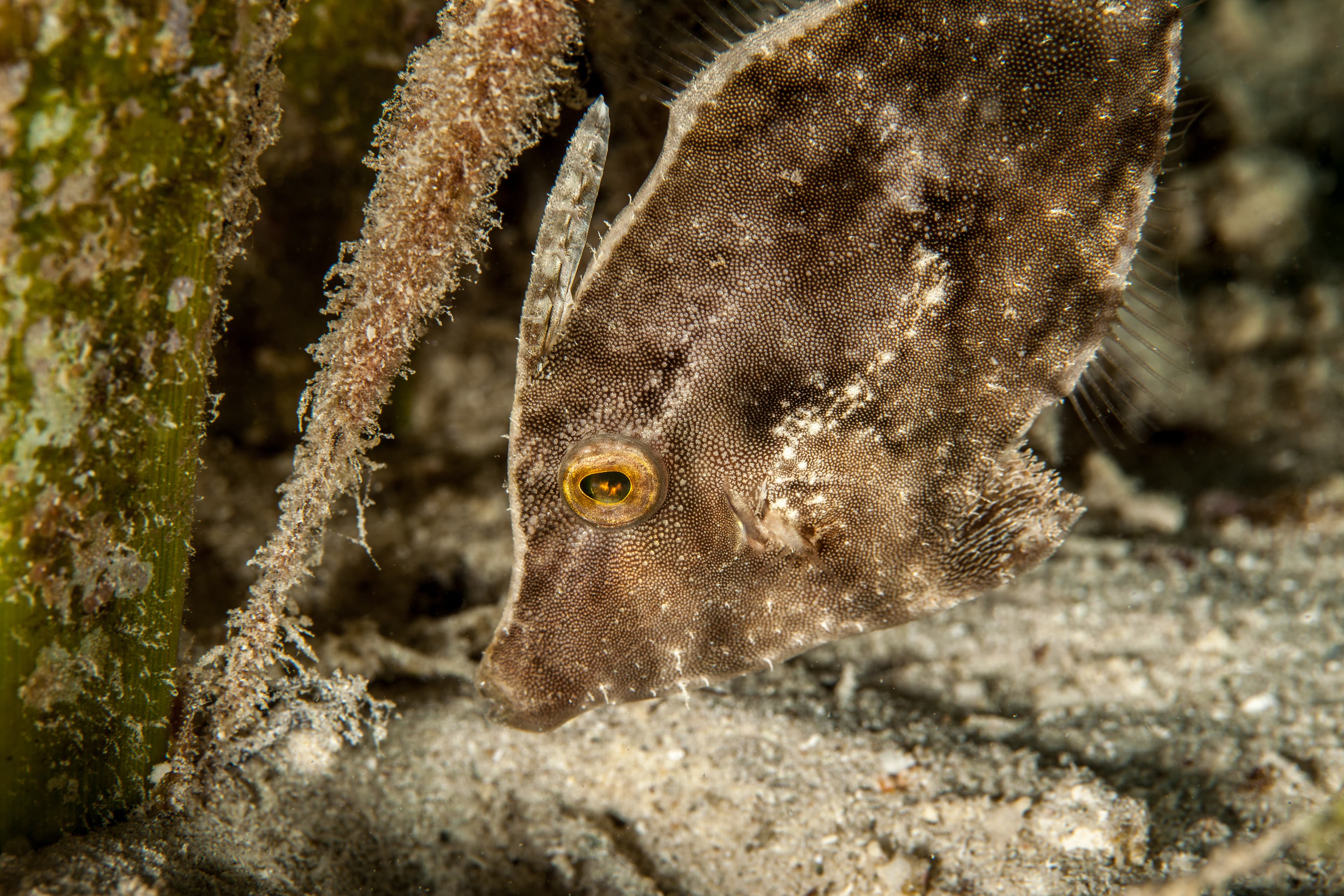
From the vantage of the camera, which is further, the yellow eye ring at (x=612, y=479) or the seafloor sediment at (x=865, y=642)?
the seafloor sediment at (x=865, y=642)

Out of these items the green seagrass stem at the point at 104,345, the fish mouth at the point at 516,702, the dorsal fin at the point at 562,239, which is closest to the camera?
the green seagrass stem at the point at 104,345

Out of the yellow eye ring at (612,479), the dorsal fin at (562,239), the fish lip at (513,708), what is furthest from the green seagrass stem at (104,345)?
the yellow eye ring at (612,479)

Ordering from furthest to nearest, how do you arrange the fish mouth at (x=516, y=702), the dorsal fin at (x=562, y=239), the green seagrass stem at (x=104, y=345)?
the fish mouth at (x=516, y=702) → the dorsal fin at (x=562, y=239) → the green seagrass stem at (x=104, y=345)

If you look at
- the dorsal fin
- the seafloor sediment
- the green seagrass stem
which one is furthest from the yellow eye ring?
the seafloor sediment

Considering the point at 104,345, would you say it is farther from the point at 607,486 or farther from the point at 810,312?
the point at 810,312

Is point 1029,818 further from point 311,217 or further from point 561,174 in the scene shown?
point 311,217

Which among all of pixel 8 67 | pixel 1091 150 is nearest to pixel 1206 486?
pixel 1091 150

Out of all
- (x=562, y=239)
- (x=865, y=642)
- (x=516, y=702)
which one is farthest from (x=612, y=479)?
(x=865, y=642)

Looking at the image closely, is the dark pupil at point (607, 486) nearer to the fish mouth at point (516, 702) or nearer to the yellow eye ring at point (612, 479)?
the yellow eye ring at point (612, 479)
